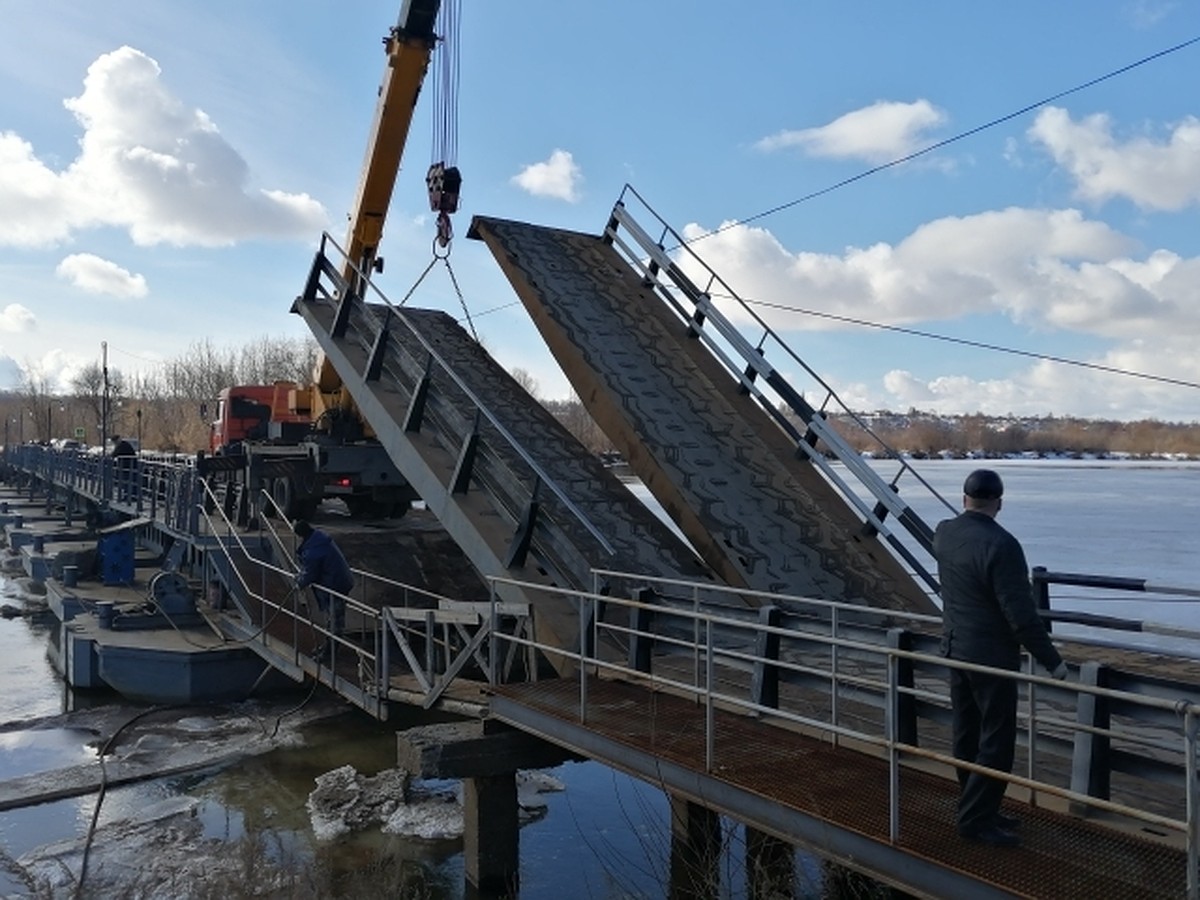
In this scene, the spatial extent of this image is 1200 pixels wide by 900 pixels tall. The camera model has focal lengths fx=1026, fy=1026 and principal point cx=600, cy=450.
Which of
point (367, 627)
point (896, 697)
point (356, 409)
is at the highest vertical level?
point (356, 409)

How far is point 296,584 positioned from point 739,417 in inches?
208

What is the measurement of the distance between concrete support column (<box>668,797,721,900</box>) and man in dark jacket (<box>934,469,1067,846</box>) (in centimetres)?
449

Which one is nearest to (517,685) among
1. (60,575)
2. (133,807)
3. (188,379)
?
(133,807)

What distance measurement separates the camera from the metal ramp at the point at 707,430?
9.86 m

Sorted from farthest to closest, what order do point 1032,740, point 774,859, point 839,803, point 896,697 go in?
point 774,859, point 839,803, point 1032,740, point 896,697

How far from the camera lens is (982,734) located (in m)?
4.63

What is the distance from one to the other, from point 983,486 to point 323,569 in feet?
27.3

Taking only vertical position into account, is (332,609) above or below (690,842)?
above

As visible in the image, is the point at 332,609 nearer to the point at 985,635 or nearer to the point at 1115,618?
the point at 1115,618

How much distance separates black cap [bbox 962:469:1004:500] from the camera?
4.61 meters

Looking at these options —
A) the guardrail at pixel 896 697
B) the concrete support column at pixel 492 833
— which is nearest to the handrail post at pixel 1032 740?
the guardrail at pixel 896 697

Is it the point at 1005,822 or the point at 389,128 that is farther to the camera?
the point at 389,128

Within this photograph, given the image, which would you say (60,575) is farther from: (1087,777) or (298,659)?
→ (1087,777)

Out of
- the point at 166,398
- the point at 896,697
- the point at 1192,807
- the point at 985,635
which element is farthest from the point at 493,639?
the point at 166,398
